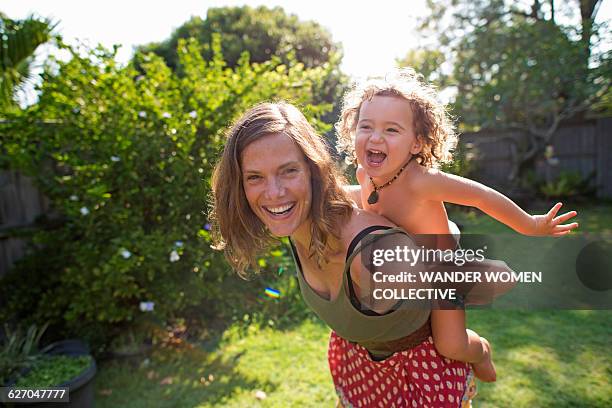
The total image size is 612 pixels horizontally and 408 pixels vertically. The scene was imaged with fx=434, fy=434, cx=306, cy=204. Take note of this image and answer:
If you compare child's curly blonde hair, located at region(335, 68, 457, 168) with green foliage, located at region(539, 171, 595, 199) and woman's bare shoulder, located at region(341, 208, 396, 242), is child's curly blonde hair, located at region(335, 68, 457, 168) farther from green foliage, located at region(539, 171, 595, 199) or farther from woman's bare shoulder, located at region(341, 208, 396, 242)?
green foliage, located at region(539, 171, 595, 199)

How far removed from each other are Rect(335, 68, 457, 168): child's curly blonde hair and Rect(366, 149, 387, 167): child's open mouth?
17 centimetres

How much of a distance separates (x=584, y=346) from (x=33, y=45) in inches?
222

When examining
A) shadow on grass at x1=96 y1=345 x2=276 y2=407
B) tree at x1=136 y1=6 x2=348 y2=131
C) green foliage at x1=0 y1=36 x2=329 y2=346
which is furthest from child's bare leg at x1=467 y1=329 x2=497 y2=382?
tree at x1=136 y1=6 x2=348 y2=131

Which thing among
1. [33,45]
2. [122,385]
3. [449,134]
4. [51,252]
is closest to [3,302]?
[51,252]

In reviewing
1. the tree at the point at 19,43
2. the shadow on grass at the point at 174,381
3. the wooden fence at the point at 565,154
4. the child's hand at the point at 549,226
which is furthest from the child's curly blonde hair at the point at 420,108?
the wooden fence at the point at 565,154

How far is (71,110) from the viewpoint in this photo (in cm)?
370

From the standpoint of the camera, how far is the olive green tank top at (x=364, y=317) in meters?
1.33

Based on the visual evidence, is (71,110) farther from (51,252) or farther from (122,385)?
(122,385)

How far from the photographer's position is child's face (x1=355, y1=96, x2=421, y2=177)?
1610mm

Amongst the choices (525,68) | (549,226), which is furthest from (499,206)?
(525,68)

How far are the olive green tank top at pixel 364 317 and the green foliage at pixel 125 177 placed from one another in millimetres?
2180

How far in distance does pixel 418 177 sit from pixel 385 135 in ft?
0.65

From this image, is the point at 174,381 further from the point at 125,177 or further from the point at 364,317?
the point at 364,317

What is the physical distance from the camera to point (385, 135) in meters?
1.61
